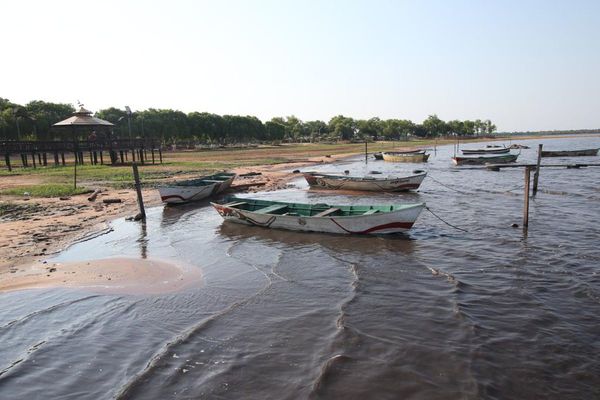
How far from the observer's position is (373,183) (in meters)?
28.8

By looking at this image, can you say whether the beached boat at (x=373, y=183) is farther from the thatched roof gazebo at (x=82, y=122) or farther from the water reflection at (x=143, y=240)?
the thatched roof gazebo at (x=82, y=122)

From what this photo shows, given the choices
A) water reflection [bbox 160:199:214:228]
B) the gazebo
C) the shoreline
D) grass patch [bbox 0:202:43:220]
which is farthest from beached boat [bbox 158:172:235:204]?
the gazebo

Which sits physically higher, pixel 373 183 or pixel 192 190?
pixel 192 190

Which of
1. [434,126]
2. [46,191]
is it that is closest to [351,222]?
[46,191]

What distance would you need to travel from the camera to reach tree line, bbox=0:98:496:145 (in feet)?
200

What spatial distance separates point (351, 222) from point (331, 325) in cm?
731

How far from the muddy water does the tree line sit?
41276 millimetres

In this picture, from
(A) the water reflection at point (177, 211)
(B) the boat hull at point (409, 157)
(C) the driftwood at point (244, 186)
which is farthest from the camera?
(B) the boat hull at point (409, 157)

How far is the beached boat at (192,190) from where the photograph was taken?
23547 millimetres

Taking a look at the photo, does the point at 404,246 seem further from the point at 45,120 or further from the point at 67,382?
the point at 45,120

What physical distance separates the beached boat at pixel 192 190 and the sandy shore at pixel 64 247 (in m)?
1.68

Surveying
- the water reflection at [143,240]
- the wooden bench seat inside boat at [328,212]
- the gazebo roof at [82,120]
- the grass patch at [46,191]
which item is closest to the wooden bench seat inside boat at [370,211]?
the wooden bench seat inside boat at [328,212]

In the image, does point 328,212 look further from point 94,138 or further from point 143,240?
point 94,138

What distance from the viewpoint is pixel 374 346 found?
26.7 feet
